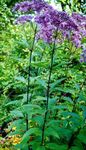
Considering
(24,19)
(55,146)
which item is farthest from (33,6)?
(55,146)

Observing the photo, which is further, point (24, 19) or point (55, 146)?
point (24, 19)

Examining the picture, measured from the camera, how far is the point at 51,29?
3.93 metres

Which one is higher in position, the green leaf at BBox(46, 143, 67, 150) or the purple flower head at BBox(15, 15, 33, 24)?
the purple flower head at BBox(15, 15, 33, 24)

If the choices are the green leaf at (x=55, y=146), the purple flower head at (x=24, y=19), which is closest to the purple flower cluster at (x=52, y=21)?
the purple flower head at (x=24, y=19)

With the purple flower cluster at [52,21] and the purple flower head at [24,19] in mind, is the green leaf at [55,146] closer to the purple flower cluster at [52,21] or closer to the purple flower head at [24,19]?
the purple flower cluster at [52,21]

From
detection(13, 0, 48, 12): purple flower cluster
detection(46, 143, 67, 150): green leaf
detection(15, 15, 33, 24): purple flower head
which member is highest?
detection(13, 0, 48, 12): purple flower cluster

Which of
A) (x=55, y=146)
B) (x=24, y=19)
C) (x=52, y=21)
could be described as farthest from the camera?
(x=24, y=19)

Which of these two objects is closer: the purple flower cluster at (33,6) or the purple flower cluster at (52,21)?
the purple flower cluster at (52,21)

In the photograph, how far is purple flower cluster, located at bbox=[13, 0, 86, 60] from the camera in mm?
3779

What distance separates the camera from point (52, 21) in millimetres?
3770

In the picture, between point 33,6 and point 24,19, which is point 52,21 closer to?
point 33,6

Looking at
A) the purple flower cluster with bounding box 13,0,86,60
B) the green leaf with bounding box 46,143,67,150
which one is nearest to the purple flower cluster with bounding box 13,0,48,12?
the purple flower cluster with bounding box 13,0,86,60

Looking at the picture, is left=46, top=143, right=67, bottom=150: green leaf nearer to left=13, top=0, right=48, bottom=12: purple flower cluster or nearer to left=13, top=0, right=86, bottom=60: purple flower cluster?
left=13, top=0, right=86, bottom=60: purple flower cluster

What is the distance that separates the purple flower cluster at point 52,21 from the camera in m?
3.78
